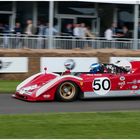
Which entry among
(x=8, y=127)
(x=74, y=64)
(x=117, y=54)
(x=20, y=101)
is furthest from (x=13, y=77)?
(x=8, y=127)

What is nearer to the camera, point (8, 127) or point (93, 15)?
point (8, 127)

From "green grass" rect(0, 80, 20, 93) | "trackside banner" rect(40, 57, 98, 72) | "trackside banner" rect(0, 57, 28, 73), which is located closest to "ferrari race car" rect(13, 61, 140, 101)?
"green grass" rect(0, 80, 20, 93)

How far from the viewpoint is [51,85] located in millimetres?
13039

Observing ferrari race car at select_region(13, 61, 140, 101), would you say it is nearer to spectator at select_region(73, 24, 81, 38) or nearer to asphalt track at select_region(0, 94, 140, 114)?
asphalt track at select_region(0, 94, 140, 114)

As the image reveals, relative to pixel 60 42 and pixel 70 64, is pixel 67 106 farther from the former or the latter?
pixel 60 42

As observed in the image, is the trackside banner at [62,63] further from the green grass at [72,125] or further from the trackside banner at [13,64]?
the green grass at [72,125]

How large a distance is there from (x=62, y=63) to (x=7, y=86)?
9.44 ft

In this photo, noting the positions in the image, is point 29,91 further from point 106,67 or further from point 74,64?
point 74,64

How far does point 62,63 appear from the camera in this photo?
1903 cm

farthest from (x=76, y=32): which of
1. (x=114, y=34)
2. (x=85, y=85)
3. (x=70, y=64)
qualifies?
(x=85, y=85)

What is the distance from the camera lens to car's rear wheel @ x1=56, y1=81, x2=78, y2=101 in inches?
520

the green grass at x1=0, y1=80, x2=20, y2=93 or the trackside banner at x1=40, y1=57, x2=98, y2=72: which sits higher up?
the trackside banner at x1=40, y1=57, x2=98, y2=72

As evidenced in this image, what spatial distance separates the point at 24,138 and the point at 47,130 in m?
0.72

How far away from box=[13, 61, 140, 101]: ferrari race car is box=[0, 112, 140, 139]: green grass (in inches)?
99.7
